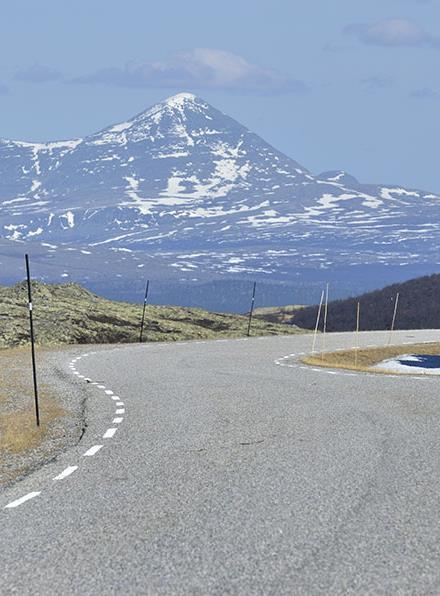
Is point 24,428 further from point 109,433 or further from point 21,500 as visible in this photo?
point 21,500

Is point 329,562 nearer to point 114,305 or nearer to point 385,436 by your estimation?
point 385,436

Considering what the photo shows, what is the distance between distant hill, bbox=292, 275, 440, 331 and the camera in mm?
102062

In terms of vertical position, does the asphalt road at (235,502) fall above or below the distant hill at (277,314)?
above

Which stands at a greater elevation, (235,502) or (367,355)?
(235,502)

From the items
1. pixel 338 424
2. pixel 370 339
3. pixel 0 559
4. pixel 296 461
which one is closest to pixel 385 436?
pixel 338 424

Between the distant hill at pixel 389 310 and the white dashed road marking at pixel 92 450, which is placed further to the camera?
the distant hill at pixel 389 310

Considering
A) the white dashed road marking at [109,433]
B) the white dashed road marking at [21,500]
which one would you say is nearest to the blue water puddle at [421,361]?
the white dashed road marking at [109,433]

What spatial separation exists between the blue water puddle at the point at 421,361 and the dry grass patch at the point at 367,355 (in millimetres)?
756

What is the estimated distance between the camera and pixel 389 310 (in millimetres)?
107688

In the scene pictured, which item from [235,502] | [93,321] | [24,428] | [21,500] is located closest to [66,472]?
[21,500]

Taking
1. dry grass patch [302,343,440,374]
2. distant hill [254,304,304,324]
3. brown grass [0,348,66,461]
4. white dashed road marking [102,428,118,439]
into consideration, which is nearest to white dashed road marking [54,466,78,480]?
brown grass [0,348,66,461]

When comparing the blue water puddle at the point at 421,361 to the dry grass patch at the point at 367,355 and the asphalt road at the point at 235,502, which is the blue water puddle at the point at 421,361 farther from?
the asphalt road at the point at 235,502

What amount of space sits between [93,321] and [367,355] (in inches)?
616

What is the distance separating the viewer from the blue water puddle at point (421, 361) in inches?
2041
